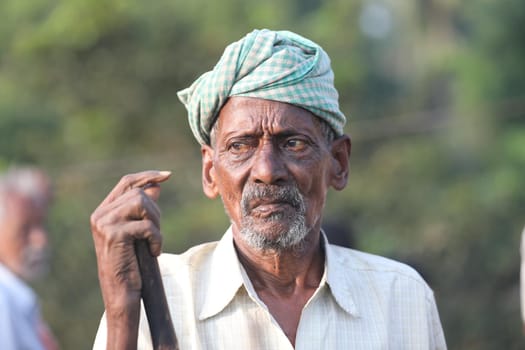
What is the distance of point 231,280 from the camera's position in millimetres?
2873

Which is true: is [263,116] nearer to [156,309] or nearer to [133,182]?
[133,182]

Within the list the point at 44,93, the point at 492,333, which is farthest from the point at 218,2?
the point at 492,333

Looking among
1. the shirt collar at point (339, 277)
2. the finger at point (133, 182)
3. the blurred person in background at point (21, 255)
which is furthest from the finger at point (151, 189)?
the blurred person in background at point (21, 255)

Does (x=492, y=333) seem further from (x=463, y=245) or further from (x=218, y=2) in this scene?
(x=218, y=2)

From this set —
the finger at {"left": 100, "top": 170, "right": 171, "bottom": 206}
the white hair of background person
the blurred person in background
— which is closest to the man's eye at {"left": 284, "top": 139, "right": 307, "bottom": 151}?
the finger at {"left": 100, "top": 170, "right": 171, "bottom": 206}

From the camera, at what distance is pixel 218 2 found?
12031 mm

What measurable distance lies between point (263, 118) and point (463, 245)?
250 inches

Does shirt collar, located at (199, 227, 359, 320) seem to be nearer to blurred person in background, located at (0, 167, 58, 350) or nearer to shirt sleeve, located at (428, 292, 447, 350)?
shirt sleeve, located at (428, 292, 447, 350)

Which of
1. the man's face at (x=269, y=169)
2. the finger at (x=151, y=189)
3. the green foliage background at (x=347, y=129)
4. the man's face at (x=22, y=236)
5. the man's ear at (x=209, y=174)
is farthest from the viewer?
the green foliage background at (x=347, y=129)

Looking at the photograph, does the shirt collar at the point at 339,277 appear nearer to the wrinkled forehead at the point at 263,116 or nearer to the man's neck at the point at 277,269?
the man's neck at the point at 277,269

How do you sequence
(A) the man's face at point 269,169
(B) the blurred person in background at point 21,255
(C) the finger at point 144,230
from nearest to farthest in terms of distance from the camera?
(C) the finger at point 144,230 → (A) the man's face at point 269,169 → (B) the blurred person in background at point 21,255

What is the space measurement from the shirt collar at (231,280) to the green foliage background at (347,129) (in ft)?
18.6

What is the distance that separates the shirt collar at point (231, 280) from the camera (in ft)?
9.29

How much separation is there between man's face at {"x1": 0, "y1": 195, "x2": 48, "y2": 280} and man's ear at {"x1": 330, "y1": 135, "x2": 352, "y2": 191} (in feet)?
7.58
